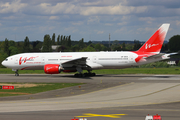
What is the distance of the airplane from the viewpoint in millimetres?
40312

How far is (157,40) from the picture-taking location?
135ft

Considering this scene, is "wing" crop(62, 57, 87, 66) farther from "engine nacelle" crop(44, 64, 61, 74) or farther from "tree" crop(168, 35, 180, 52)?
"tree" crop(168, 35, 180, 52)

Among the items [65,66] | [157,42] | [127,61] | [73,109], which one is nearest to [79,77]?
[65,66]

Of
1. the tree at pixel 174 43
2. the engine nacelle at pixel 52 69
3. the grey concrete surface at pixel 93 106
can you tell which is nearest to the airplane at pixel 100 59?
the engine nacelle at pixel 52 69

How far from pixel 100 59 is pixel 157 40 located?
31.4 feet

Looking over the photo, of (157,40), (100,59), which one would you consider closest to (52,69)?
(100,59)

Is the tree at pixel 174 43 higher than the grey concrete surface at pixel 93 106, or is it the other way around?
the tree at pixel 174 43

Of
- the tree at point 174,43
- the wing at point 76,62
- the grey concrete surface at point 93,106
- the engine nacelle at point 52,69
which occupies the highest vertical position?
the tree at point 174,43

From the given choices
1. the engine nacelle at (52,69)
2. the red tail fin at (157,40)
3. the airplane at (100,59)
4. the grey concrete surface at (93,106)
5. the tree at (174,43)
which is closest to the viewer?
the grey concrete surface at (93,106)

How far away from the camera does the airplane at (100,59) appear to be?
4031 cm

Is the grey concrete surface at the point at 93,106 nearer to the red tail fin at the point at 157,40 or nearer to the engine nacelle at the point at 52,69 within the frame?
the engine nacelle at the point at 52,69

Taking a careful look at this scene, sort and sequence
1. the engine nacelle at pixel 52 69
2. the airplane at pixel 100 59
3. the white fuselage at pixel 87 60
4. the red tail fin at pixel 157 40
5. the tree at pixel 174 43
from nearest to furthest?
the engine nacelle at pixel 52 69 < the airplane at pixel 100 59 < the red tail fin at pixel 157 40 < the white fuselage at pixel 87 60 < the tree at pixel 174 43

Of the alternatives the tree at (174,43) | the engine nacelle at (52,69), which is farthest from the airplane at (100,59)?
the tree at (174,43)

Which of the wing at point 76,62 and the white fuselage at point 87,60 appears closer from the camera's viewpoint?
the wing at point 76,62
